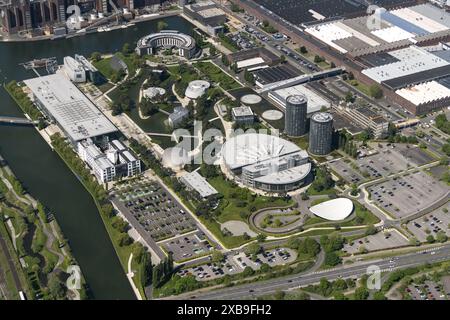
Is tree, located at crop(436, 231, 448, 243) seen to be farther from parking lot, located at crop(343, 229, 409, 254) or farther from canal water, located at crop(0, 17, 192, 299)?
canal water, located at crop(0, 17, 192, 299)

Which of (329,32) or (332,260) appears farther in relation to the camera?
(329,32)

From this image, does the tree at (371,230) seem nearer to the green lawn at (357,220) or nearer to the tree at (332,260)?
the green lawn at (357,220)

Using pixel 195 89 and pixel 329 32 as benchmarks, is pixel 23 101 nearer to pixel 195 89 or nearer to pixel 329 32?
pixel 195 89

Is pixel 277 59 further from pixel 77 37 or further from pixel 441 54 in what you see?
pixel 77 37

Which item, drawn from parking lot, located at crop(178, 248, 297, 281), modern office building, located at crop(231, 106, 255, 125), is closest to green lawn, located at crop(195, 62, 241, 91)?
modern office building, located at crop(231, 106, 255, 125)

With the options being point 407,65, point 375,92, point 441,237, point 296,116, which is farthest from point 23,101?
point 441,237
